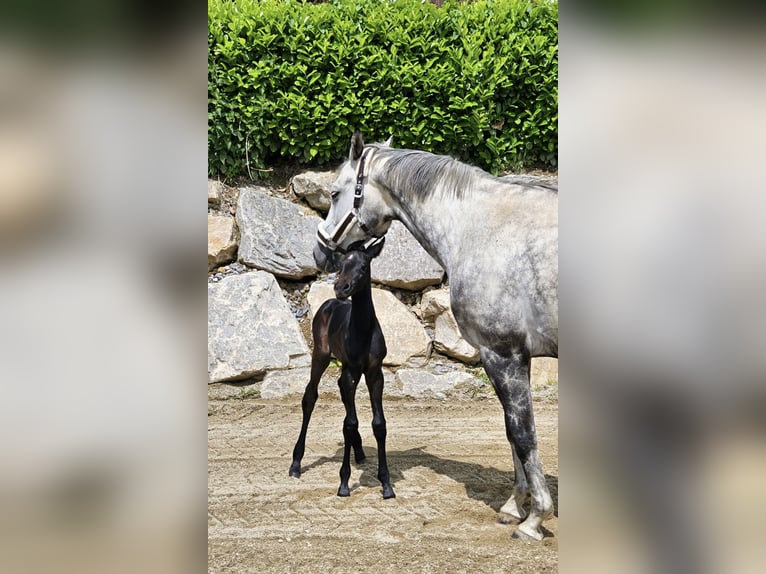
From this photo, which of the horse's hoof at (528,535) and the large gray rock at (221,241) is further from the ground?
the large gray rock at (221,241)

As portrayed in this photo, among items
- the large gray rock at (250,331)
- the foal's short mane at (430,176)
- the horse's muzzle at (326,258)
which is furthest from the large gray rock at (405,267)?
the foal's short mane at (430,176)

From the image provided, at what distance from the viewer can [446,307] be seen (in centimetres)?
778

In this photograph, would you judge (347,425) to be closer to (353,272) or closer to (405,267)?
(353,272)

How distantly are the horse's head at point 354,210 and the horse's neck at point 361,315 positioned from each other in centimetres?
28

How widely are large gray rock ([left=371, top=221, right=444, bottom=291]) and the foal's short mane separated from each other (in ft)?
12.0

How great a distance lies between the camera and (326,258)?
15.4 feet

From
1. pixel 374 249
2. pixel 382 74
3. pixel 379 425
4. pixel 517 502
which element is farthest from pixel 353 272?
pixel 382 74

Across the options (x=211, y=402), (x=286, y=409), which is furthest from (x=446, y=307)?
(x=211, y=402)

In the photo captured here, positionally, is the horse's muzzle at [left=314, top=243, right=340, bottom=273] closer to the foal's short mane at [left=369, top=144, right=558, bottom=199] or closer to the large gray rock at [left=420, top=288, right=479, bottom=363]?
the foal's short mane at [left=369, top=144, right=558, bottom=199]

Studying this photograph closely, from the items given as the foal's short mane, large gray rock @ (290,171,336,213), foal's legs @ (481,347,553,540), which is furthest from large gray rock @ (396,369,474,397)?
foal's legs @ (481,347,553,540)

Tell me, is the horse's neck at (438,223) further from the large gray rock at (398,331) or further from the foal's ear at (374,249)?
the large gray rock at (398,331)

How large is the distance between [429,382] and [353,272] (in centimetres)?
336

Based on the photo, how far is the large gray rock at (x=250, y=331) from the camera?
24.3ft
